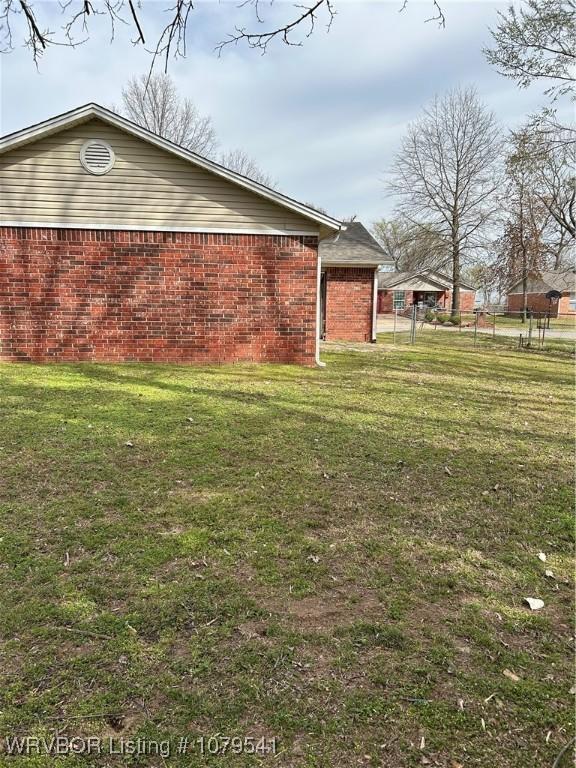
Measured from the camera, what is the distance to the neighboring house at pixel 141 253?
9.03m

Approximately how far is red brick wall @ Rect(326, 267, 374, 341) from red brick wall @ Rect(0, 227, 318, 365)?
5.60 m

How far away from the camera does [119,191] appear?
9.20m

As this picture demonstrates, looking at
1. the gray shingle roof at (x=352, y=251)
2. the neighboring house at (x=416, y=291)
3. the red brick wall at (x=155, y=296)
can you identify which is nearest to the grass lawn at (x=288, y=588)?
the red brick wall at (x=155, y=296)

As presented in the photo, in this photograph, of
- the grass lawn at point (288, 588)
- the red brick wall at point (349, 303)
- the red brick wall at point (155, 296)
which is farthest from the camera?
the red brick wall at point (349, 303)

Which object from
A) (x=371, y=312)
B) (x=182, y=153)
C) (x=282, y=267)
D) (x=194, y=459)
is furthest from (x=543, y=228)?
(x=194, y=459)

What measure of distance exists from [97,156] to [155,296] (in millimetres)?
2610

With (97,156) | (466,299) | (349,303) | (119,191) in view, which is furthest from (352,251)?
(466,299)

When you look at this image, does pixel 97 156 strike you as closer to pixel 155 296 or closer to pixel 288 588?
pixel 155 296

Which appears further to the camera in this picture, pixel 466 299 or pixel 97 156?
pixel 466 299

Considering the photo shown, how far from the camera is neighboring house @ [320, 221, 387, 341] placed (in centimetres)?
1528

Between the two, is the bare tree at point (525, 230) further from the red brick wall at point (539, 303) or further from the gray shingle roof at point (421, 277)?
the red brick wall at point (539, 303)

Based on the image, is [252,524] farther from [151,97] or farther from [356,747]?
[151,97]

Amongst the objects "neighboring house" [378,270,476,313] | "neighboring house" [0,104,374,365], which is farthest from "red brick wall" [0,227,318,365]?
"neighboring house" [378,270,476,313]

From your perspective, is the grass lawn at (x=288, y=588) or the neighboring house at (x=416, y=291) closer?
the grass lawn at (x=288, y=588)
